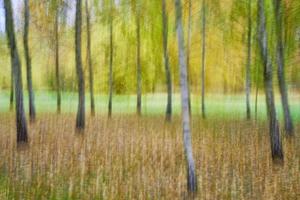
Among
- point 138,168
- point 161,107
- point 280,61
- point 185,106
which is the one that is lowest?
point 161,107

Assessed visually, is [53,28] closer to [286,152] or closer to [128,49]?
[128,49]

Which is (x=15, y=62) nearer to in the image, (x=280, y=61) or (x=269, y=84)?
(x=269, y=84)

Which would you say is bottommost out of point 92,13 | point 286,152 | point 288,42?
point 286,152

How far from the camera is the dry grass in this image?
8.54 meters

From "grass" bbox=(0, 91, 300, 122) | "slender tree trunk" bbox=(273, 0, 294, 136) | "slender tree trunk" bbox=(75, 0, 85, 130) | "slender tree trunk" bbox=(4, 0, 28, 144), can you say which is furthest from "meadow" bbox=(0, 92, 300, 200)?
"grass" bbox=(0, 91, 300, 122)

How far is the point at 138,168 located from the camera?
10.7 metres

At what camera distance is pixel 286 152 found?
13414 mm

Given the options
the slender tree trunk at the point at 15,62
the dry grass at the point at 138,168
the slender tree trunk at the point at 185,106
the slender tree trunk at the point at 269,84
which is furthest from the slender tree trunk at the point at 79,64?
the slender tree trunk at the point at 185,106

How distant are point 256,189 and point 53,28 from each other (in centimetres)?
2525

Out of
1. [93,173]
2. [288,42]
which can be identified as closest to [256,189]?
[93,173]

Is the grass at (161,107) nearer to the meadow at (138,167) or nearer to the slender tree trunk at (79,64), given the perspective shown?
the slender tree trunk at (79,64)

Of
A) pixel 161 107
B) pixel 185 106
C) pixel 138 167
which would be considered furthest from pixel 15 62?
pixel 161 107

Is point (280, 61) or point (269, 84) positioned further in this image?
point (280, 61)

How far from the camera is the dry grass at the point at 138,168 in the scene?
8539mm
